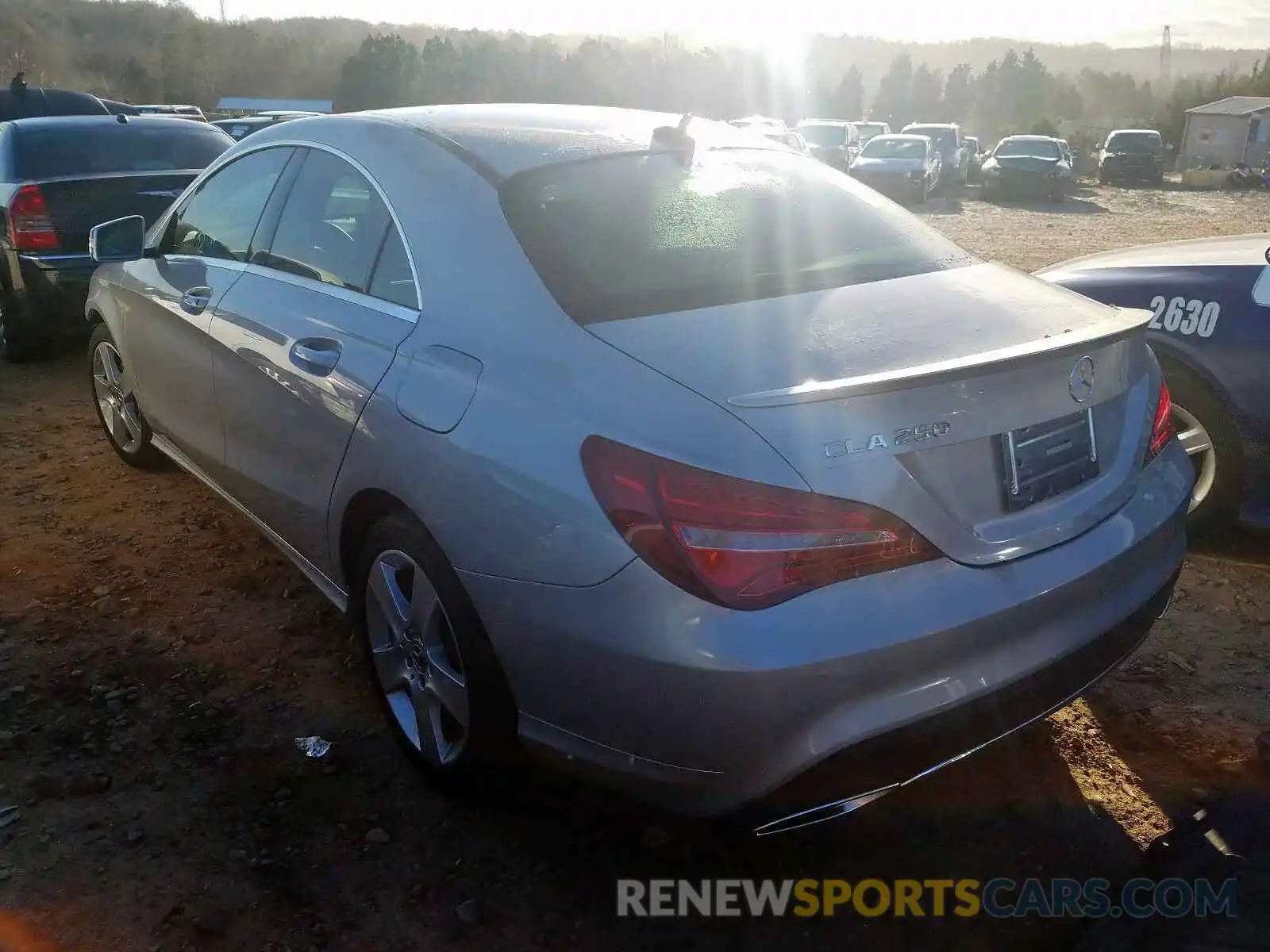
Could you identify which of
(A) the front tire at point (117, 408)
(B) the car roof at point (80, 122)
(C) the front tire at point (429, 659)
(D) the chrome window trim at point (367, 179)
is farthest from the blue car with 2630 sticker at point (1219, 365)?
(B) the car roof at point (80, 122)

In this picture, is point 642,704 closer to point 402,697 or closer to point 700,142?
point 402,697

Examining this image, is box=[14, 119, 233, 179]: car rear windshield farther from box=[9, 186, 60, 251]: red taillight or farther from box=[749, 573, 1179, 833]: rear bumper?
box=[749, 573, 1179, 833]: rear bumper

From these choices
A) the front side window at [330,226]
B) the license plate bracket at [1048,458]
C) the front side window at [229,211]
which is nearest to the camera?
the license plate bracket at [1048,458]

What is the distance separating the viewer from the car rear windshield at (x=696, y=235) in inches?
96.1

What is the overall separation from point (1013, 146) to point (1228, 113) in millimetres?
18377

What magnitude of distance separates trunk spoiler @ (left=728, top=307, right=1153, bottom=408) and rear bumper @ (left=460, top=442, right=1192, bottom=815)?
1.12 ft

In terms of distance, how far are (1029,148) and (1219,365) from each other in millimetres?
23727

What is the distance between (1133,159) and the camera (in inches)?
1182

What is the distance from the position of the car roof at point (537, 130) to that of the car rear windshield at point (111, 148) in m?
4.45

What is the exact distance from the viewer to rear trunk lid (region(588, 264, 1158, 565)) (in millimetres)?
1941

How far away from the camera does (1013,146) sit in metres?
25.4

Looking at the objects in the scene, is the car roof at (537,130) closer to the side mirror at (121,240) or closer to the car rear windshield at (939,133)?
the side mirror at (121,240)

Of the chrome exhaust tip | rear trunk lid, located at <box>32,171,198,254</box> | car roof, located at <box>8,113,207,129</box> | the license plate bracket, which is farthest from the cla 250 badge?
car roof, located at <box>8,113,207,129</box>

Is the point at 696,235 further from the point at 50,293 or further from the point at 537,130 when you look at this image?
the point at 50,293
